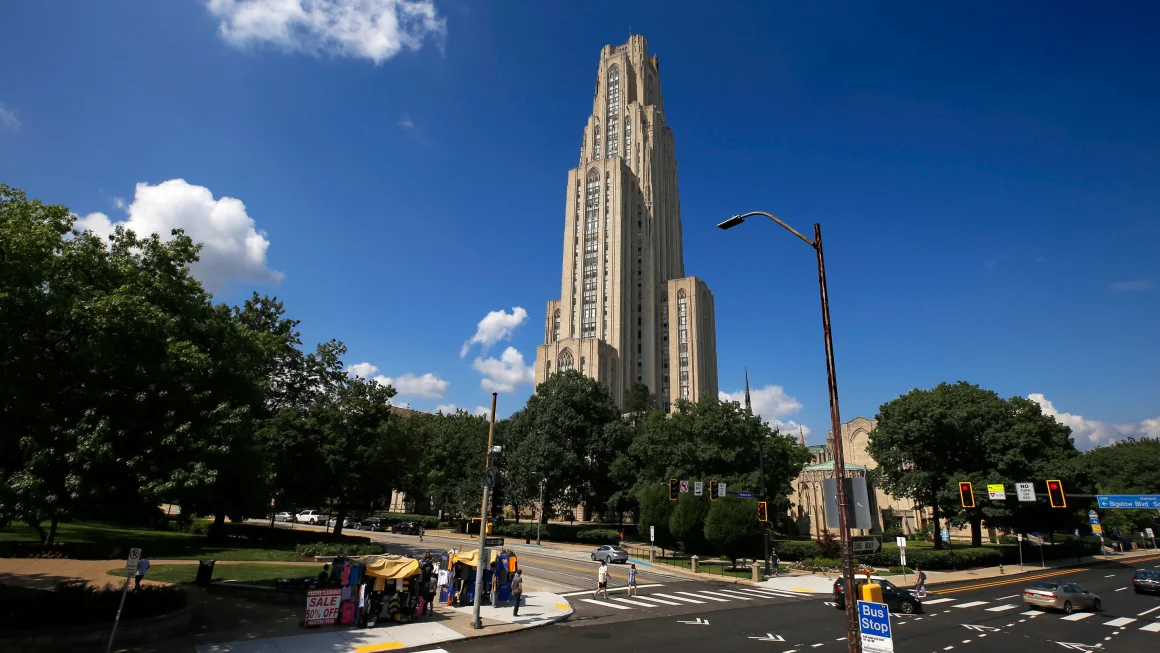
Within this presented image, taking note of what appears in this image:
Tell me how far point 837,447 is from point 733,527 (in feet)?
94.7

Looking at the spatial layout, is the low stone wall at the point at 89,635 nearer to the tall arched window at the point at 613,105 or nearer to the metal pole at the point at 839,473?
the metal pole at the point at 839,473

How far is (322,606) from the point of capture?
1708cm

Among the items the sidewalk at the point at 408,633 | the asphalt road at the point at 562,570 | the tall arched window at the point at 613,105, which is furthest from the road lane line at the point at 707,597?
the tall arched window at the point at 613,105

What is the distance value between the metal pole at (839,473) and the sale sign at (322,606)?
14.6 metres

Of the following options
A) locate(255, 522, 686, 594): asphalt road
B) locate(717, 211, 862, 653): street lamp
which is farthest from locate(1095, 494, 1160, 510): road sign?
locate(717, 211, 862, 653): street lamp

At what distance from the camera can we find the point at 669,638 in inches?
675

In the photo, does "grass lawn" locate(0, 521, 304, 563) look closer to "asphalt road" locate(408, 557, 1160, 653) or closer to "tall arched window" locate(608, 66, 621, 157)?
"asphalt road" locate(408, 557, 1160, 653)

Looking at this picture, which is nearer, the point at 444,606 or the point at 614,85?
the point at 444,606

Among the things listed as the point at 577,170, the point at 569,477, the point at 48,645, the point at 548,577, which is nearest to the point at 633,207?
the point at 577,170

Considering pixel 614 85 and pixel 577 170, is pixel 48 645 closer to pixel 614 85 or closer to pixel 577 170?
pixel 577 170

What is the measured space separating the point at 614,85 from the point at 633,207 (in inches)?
1418

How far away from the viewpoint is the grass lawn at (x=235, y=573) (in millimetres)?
22203

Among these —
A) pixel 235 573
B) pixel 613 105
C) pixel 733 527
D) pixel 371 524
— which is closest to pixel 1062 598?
pixel 733 527

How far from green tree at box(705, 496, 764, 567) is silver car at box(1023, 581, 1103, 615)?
588 inches
